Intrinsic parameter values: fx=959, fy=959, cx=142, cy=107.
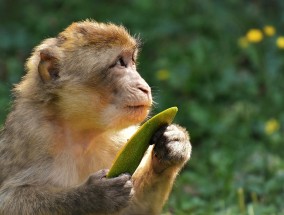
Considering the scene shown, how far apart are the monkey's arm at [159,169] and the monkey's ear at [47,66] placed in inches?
34.6

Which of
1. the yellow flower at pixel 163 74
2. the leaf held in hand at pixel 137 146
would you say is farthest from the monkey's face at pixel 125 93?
the yellow flower at pixel 163 74

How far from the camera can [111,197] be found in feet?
20.2

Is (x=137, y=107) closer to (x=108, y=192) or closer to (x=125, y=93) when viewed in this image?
(x=125, y=93)

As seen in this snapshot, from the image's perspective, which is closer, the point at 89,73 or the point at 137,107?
the point at 137,107

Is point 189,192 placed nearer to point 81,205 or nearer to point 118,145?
point 118,145

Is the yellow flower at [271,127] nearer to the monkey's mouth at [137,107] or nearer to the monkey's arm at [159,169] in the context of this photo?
the monkey's arm at [159,169]

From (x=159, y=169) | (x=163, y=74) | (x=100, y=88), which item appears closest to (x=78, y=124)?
(x=100, y=88)

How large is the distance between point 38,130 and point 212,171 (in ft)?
9.29

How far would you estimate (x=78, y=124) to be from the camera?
6797 mm

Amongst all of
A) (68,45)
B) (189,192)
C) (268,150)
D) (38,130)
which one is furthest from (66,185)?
(268,150)

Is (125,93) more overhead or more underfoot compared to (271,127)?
more overhead

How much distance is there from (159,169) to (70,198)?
713 mm

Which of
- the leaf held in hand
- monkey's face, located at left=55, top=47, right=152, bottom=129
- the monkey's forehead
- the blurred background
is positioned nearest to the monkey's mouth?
monkey's face, located at left=55, top=47, right=152, bottom=129

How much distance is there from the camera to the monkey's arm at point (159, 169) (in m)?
6.45
